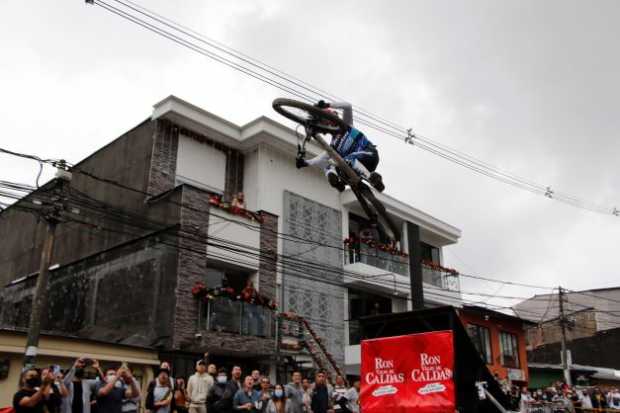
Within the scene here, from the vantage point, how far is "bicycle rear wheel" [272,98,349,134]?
8505 millimetres

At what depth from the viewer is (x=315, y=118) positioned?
8.74 m

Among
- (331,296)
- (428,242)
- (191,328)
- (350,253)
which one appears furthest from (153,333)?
(428,242)

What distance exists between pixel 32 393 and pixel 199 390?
15.4 ft

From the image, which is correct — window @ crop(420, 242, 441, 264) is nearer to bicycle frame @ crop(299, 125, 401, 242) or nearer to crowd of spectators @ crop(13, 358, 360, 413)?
crowd of spectators @ crop(13, 358, 360, 413)

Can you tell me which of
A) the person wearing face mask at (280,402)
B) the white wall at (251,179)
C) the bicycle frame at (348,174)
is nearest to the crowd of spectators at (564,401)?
the person wearing face mask at (280,402)

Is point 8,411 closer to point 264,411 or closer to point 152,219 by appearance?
point 264,411

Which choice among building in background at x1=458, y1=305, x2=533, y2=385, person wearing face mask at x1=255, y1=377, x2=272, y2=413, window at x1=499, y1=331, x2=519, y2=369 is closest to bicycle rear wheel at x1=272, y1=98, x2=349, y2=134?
person wearing face mask at x1=255, y1=377, x2=272, y2=413

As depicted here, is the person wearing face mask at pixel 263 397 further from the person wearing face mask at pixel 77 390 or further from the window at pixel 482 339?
the window at pixel 482 339

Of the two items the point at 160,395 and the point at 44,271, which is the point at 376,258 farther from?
the point at 160,395

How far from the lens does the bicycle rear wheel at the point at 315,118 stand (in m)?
8.51

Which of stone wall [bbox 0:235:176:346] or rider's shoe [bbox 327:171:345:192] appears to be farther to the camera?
stone wall [bbox 0:235:176:346]

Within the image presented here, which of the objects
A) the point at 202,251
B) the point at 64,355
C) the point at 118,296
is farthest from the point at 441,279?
the point at 64,355

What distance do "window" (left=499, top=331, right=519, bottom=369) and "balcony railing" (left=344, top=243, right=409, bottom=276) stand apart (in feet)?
29.2

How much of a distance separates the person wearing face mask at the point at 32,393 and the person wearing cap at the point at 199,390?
433cm
